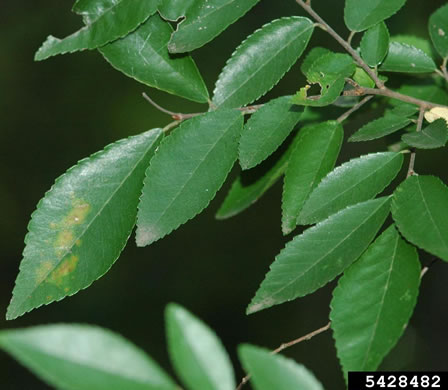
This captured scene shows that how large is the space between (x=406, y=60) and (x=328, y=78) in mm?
261

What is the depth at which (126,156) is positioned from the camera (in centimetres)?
109

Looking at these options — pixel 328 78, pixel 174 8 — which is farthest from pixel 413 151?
pixel 174 8

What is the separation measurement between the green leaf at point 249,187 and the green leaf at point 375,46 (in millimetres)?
225

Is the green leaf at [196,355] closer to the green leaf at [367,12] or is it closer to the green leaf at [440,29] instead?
the green leaf at [367,12]

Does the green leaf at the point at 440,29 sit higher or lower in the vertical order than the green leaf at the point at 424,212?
higher

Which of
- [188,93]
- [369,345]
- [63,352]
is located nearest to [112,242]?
[188,93]

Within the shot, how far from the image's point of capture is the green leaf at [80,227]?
1018 mm

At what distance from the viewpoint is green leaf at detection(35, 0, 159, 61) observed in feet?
3.54

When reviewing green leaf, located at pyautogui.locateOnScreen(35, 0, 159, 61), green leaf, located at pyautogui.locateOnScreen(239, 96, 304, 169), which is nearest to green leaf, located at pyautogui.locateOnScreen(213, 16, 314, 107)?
green leaf, located at pyautogui.locateOnScreen(239, 96, 304, 169)

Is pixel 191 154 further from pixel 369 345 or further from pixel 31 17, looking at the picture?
pixel 31 17

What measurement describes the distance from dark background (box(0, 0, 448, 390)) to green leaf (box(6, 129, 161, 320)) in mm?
2441

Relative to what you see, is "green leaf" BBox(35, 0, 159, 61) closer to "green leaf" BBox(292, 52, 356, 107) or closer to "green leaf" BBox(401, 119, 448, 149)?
"green leaf" BBox(292, 52, 356, 107)

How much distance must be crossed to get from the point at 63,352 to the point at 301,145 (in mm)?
670

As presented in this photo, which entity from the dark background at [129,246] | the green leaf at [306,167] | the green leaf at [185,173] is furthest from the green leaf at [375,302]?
the dark background at [129,246]
